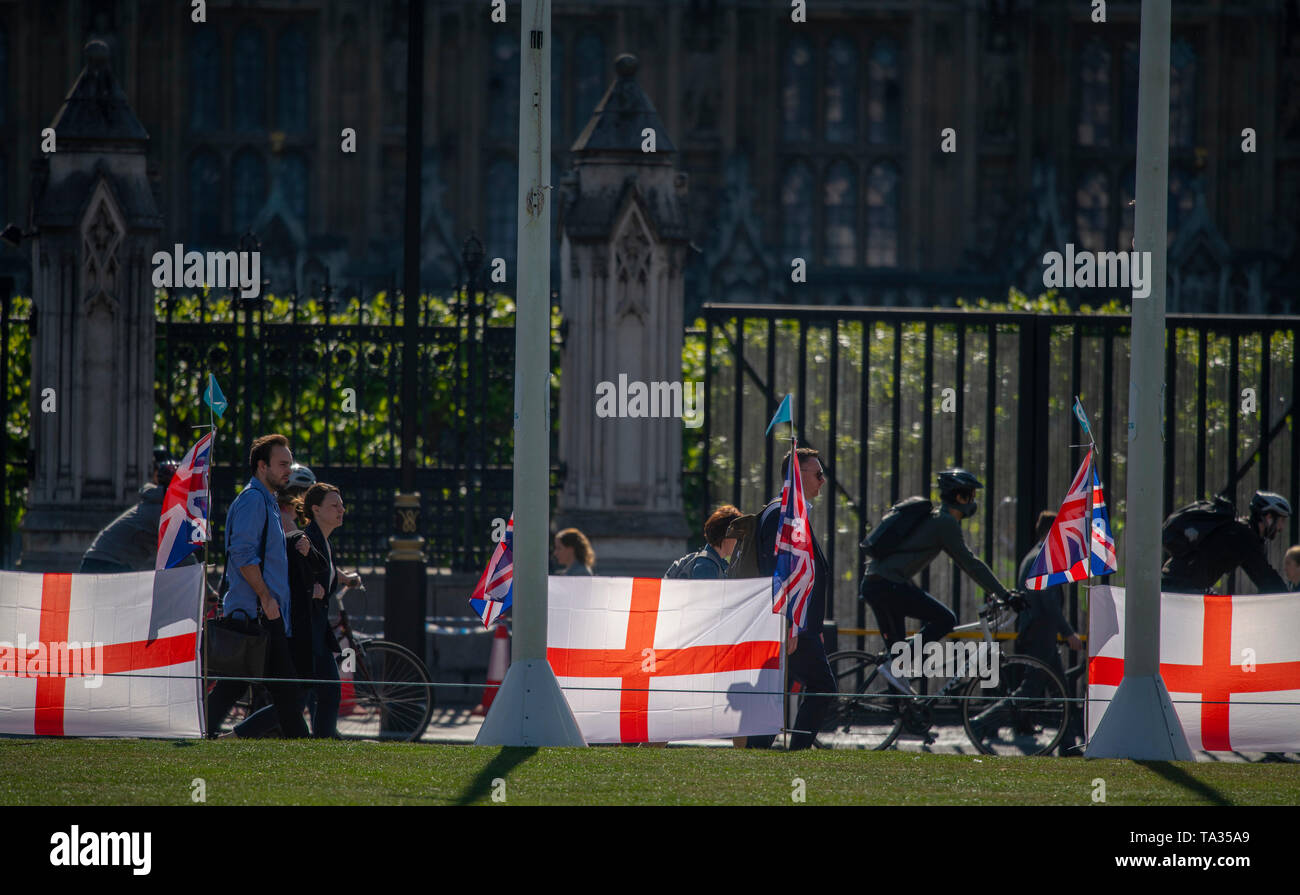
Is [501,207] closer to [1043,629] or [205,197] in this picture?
[205,197]

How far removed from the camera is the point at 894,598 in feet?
35.7

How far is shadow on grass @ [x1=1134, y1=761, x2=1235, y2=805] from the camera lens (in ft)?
24.3

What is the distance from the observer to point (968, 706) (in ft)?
35.3

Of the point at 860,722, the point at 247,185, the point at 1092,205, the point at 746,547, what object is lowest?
the point at 860,722

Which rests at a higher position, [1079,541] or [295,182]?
[295,182]

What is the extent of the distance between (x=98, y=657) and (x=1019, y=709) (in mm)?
5492

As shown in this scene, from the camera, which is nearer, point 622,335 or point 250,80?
point 622,335

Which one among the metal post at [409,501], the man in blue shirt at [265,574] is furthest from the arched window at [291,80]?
the man in blue shirt at [265,574]

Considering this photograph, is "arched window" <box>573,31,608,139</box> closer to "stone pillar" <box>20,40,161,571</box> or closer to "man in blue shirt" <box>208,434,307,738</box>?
"stone pillar" <box>20,40,161,571</box>

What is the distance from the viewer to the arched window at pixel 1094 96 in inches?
1298

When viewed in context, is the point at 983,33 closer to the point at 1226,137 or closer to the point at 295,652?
the point at 1226,137

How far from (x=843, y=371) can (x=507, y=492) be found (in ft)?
9.54

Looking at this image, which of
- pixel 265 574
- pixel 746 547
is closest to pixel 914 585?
pixel 746 547

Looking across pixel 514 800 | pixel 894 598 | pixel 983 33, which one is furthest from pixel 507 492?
pixel 983 33
